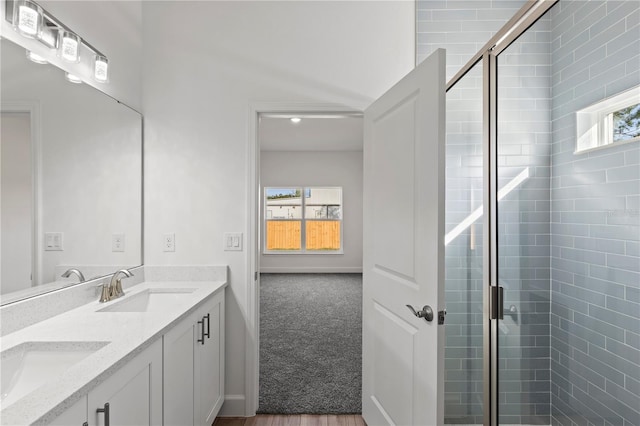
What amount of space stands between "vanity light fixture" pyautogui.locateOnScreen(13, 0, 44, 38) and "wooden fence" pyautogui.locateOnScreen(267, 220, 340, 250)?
266 inches

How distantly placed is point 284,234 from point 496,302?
22.3 feet

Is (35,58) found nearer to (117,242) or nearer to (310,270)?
(117,242)

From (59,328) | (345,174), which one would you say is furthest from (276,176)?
(59,328)

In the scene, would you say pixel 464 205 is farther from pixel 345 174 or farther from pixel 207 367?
pixel 345 174

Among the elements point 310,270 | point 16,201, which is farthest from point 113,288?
point 310,270

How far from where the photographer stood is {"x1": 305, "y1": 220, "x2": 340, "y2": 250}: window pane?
8.14 meters

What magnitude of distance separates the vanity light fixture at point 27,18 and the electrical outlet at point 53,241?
83 centimetres

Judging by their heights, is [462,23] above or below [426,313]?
above

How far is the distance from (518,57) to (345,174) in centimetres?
661

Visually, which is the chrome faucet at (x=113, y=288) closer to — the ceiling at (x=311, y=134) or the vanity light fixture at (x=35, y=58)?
the vanity light fixture at (x=35, y=58)

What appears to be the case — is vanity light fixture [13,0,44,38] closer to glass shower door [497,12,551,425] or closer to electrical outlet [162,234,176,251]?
electrical outlet [162,234,176,251]

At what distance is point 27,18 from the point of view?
143 centimetres

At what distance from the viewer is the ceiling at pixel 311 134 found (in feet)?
18.6

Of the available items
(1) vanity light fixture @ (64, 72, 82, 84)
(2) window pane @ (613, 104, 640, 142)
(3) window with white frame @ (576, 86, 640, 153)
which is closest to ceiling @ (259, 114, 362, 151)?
(1) vanity light fixture @ (64, 72, 82, 84)
